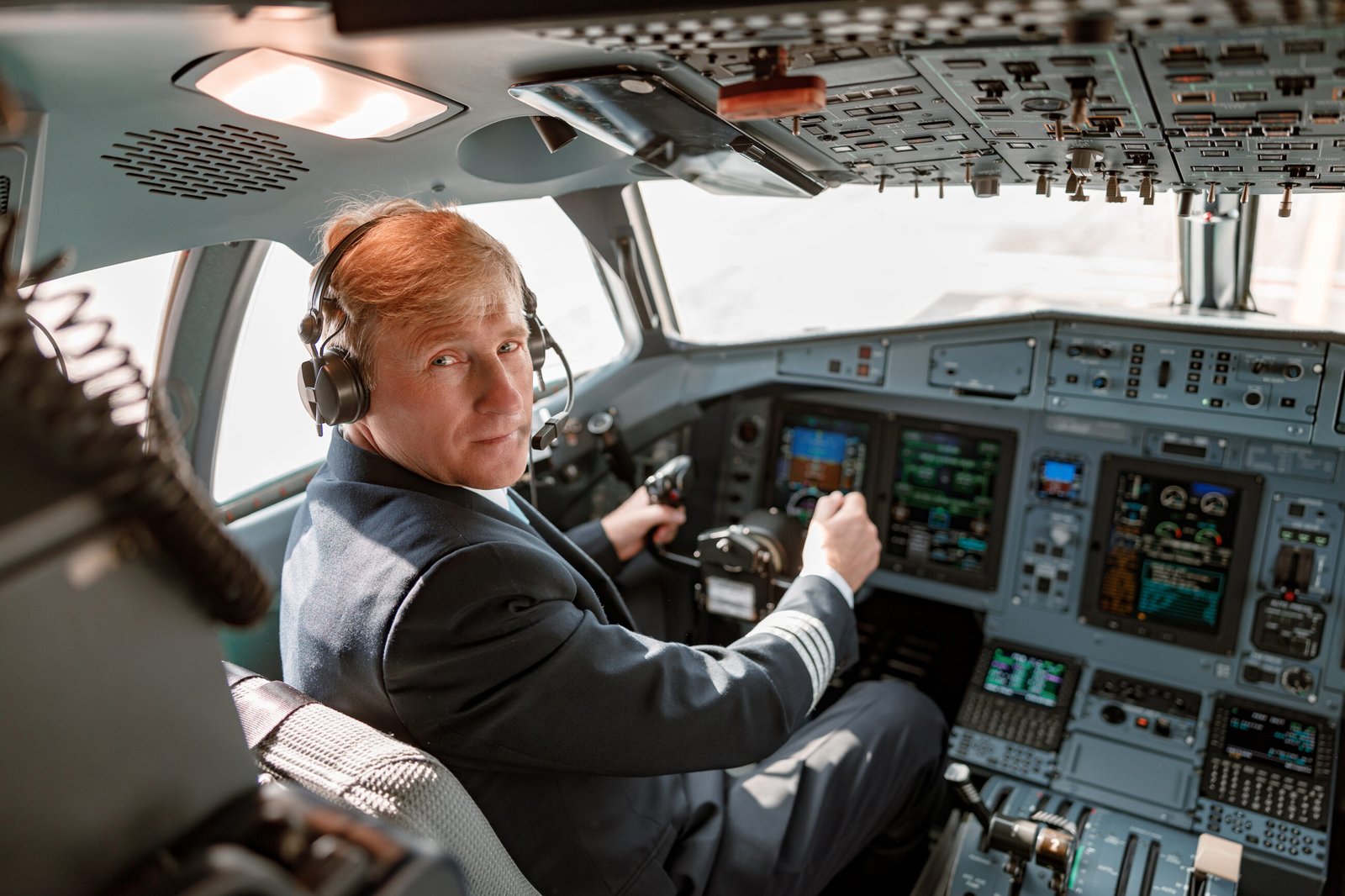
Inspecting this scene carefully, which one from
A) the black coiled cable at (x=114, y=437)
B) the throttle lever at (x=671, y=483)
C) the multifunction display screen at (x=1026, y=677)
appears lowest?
the multifunction display screen at (x=1026, y=677)

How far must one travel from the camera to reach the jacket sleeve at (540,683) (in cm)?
126

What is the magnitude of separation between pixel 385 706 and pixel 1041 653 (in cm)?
217

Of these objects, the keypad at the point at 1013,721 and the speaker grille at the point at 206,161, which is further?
the keypad at the point at 1013,721

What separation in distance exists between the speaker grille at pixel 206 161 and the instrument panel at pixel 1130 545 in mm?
1877

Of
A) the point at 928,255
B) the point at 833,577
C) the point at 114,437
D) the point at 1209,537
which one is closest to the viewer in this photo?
the point at 114,437

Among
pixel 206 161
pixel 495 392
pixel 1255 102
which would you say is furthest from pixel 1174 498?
pixel 206 161

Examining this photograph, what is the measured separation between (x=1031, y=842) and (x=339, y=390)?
5.34 ft

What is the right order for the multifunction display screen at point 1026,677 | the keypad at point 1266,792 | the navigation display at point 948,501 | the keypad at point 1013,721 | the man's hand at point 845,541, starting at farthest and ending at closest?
the navigation display at point 948,501, the multifunction display screen at point 1026,677, the keypad at point 1013,721, the keypad at point 1266,792, the man's hand at point 845,541

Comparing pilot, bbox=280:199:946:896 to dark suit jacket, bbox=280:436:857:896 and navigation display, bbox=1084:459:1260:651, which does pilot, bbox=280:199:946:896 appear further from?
navigation display, bbox=1084:459:1260:651

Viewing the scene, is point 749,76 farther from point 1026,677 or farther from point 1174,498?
point 1026,677

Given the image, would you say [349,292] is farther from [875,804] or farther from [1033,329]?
[1033,329]

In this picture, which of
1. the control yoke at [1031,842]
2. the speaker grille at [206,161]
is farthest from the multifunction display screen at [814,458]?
the speaker grille at [206,161]

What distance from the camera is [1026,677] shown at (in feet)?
9.25

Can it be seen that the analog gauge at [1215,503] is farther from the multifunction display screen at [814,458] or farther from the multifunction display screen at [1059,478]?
the multifunction display screen at [814,458]
